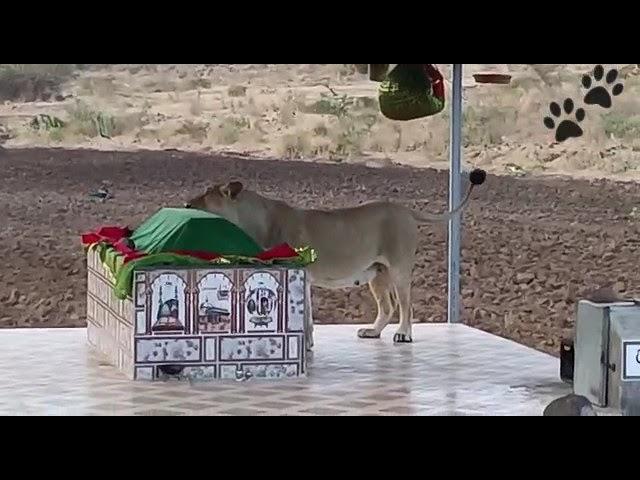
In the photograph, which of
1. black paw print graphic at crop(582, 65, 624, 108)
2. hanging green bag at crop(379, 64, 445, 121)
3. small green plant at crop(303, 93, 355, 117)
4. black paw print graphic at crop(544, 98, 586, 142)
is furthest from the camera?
small green plant at crop(303, 93, 355, 117)

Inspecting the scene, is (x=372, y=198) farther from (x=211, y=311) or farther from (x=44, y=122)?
(x=211, y=311)

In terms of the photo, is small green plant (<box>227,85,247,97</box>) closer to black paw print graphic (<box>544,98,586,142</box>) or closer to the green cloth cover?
black paw print graphic (<box>544,98,586,142</box>)

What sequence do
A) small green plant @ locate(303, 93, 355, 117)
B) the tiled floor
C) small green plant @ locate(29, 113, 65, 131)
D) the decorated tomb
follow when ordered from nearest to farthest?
the tiled floor
the decorated tomb
small green plant @ locate(29, 113, 65, 131)
small green plant @ locate(303, 93, 355, 117)

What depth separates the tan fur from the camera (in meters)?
3.94

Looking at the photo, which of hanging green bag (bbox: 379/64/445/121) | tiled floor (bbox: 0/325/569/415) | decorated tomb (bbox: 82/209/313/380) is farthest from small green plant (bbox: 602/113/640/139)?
decorated tomb (bbox: 82/209/313/380)

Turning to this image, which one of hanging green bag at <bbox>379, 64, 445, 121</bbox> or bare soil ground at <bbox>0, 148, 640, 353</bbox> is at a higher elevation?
hanging green bag at <bbox>379, 64, 445, 121</bbox>

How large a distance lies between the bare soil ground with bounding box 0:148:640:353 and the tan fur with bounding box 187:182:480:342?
3.40 feet

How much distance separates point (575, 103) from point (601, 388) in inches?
99.5

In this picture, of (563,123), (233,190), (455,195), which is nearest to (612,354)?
(233,190)

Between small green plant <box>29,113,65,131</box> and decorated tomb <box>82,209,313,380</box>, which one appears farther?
small green plant <box>29,113,65,131</box>

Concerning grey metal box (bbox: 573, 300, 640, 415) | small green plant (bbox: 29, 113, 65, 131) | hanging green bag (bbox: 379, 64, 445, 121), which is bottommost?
grey metal box (bbox: 573, 300, 640, 415)

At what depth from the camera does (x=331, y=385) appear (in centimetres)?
328
